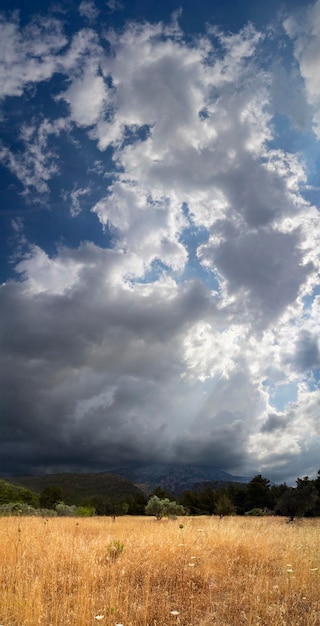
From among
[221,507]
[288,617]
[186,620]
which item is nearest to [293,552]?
[288,617]

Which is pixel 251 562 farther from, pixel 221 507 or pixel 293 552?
pixel 221 507

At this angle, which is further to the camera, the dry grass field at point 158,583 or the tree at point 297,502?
the tree at point 297,502

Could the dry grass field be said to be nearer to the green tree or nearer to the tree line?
the tree line

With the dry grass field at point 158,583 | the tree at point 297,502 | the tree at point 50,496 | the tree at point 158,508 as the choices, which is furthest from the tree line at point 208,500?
the dry grass field at point 158,583

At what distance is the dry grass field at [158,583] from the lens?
18.4 ft

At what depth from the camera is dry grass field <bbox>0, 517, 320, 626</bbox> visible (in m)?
5.59

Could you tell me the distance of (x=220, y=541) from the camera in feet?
33.1

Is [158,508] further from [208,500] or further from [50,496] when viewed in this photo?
[208,500]

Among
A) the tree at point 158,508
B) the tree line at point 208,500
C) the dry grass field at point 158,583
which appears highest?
the dry grass field at point 158,583

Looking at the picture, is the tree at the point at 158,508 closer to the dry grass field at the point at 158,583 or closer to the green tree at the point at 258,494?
the dry grass field at the point at 158,583

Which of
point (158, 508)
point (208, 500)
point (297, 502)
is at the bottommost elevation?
point (208, 500)

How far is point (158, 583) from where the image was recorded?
7137 millimetres

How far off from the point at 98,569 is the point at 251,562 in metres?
3.43

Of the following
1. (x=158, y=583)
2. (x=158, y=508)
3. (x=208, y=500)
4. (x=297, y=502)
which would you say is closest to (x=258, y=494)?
(x=208, y=500)
